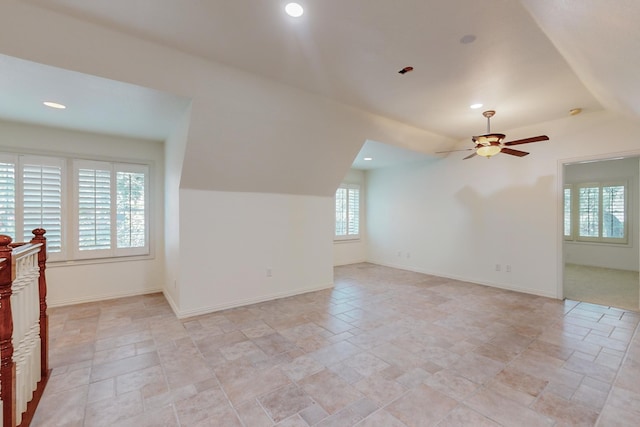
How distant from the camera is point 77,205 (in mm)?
4258

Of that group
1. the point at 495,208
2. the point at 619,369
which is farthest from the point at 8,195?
the point at 495,208

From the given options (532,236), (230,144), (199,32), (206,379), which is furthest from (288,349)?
(532,236)

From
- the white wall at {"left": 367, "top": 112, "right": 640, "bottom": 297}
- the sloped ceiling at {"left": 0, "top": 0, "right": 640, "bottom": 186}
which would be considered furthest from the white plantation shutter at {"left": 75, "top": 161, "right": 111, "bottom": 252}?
the white wall at {"left": 367, "top": 112, "right": 640, "bottom": 297}

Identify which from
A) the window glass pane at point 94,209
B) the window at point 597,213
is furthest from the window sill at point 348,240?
the window at point 597,213

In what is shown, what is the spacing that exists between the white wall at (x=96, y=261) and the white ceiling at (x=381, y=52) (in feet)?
1.12

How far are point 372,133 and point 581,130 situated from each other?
3.19 meters

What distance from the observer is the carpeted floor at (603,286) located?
14.7 ft

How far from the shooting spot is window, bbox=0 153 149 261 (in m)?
3.85

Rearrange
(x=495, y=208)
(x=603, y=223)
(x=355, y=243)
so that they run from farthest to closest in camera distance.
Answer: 1. (x=355, y=243)
2. (x=603, y=223)
3. (x=495, y=208)

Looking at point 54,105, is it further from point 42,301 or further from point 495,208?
point 495,208

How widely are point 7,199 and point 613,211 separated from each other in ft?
38.4

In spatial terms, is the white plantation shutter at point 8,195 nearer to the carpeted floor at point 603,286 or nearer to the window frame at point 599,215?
the carpeted floor at point 603,286

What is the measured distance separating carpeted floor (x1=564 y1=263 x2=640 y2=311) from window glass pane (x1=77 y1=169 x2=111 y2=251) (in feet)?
24.8

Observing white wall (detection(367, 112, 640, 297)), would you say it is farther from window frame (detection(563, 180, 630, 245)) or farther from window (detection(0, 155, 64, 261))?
window (detection(0, 155, 64, 261))
